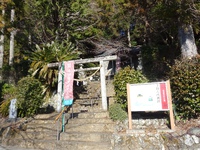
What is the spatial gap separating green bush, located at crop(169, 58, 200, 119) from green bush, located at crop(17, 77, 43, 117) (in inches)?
210

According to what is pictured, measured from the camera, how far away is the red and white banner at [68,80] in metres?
6.70

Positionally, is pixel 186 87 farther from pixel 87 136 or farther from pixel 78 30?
pixel 78 30

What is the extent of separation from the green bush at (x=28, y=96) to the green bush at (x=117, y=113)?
10.9ft

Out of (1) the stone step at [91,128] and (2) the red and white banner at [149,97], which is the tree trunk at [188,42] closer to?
(2) the red and white banner at [149,97]

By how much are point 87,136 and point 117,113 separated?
4.11ft

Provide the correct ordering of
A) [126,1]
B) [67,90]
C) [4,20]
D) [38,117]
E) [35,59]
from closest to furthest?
[67,90]
[38,117]
[126,1]
[35,59]
[4,20]

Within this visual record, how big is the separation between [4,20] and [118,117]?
9.13 m

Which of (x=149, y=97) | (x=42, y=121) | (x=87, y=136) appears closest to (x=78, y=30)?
(x=42, y=121)

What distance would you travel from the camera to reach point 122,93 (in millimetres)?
6168

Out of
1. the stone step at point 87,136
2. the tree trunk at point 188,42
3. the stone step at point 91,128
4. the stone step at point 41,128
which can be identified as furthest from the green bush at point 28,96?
the tree trunk at point 188,42

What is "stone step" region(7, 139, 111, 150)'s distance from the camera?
4976 mm

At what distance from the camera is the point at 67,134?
5.67m

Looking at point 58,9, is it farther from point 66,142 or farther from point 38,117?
point 66,142

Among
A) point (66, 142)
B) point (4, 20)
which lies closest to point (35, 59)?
point (4, 20)
